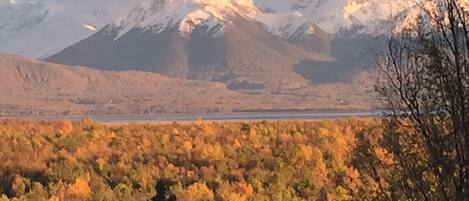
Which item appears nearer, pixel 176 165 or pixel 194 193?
pixel 194 193

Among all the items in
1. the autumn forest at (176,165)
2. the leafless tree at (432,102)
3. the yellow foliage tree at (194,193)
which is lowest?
the yellow foliage tree at (194,193)

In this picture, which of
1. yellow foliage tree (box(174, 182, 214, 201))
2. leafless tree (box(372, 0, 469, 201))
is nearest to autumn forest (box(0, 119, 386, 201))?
yellow foliage tree (box(174, 182, 214, 201))

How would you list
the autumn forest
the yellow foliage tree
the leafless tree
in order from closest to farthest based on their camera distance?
the leafless tree, the yellow foliage tree, the autumn forest

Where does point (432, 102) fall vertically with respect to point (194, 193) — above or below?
above

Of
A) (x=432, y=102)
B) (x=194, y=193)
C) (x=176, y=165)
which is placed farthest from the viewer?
(x=176, y=165)

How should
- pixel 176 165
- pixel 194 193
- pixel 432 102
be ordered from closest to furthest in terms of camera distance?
pixel 432 102 → pixel 194 193 → pixel 176 165

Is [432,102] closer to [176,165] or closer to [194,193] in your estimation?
[194,193]

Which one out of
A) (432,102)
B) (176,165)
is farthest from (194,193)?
(432,102)

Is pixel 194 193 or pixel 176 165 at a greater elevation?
pixel 176 165

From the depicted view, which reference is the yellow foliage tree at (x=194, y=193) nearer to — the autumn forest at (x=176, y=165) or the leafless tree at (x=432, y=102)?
the autumn forest at (x=176, y=165)

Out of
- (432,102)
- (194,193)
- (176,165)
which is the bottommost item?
(194,193)

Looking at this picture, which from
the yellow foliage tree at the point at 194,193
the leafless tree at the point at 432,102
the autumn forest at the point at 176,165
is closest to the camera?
the leafless tree at the point at 432,102

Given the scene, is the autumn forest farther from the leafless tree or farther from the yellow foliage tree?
the leafless tree

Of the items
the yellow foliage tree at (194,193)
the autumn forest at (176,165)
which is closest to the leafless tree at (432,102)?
the autumn forest at (176,165)
